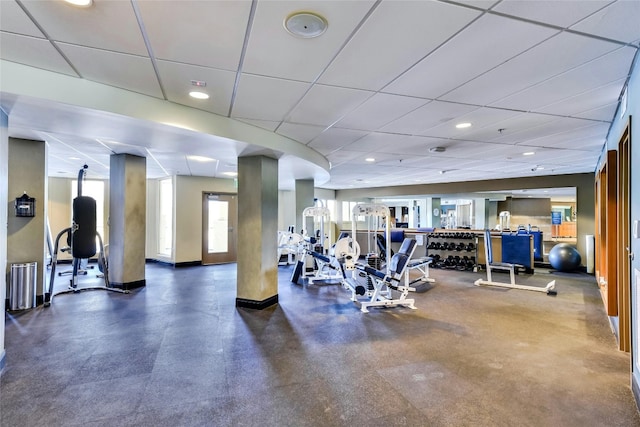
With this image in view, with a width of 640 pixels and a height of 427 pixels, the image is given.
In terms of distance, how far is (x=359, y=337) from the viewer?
11.7 feet

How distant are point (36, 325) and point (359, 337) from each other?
3.86 meters

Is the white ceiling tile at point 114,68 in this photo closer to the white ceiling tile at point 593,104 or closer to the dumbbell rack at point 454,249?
the white ceiling tile at point 593,104

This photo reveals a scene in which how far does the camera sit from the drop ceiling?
180cm

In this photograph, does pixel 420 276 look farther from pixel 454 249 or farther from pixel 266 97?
pixel 266 97

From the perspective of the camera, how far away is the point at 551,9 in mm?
1743

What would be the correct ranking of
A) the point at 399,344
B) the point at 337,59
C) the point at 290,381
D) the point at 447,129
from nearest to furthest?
1. the point at 337,59
2. the point at 290,381
3. the point at 399,344
4. the point at 447,129

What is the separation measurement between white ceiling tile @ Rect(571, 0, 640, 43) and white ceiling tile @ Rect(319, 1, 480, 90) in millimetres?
691

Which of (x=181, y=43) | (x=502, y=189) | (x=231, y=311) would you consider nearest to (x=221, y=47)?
(x=181, y=43)

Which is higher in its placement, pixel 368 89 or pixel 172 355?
pixel 368 89

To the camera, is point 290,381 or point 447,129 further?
point 447,129

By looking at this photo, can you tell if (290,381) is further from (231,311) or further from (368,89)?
(368,89)

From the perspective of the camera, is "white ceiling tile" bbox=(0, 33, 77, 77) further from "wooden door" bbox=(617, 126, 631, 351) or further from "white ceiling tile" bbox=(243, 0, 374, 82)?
"wooden door" bbox=(617, 126, 631, 351)

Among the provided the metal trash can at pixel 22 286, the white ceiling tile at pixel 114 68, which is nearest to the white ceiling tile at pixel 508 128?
the white ceiling tile at pixel 114 68

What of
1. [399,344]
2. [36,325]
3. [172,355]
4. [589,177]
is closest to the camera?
[172,355]
